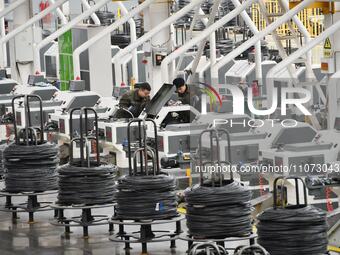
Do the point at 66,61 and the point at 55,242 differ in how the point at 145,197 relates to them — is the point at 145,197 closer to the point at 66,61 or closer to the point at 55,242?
the point at 55,242

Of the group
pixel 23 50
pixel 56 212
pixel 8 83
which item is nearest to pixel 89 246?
pixel 56 212

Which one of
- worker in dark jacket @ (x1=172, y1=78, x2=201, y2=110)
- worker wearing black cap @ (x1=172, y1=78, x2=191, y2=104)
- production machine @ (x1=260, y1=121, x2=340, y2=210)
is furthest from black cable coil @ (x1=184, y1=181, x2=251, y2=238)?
worker wearing black cap @ (x1=172, y1=78, x2=191, y2=104)

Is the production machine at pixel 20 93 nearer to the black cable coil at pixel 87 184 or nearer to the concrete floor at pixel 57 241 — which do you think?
the concrete floor at pixel 57 241

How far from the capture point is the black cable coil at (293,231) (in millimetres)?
13367

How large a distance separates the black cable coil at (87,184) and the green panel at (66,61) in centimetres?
1106

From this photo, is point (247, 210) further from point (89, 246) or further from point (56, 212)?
point (56, 212)

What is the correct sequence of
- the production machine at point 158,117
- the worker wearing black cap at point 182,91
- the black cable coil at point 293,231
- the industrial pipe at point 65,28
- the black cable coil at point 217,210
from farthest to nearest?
the industrial pipe at point 65,28
the worker wearing black cap at point 182,91
the production machine at point 158,117
the black cable coil at point 217,210
the black cable coil at point 293,231

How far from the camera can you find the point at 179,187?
19.9 meters

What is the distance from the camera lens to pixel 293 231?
13359 mm

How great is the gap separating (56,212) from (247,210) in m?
4.74

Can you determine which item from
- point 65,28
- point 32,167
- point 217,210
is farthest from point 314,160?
point 65,28

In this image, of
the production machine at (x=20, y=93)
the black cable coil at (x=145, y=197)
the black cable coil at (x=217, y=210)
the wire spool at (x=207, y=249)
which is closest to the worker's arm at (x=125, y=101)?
the production machine at (x=20, y=93)

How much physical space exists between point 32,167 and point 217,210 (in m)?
4.64

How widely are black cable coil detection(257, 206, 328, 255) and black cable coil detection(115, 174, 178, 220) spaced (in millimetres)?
2820
